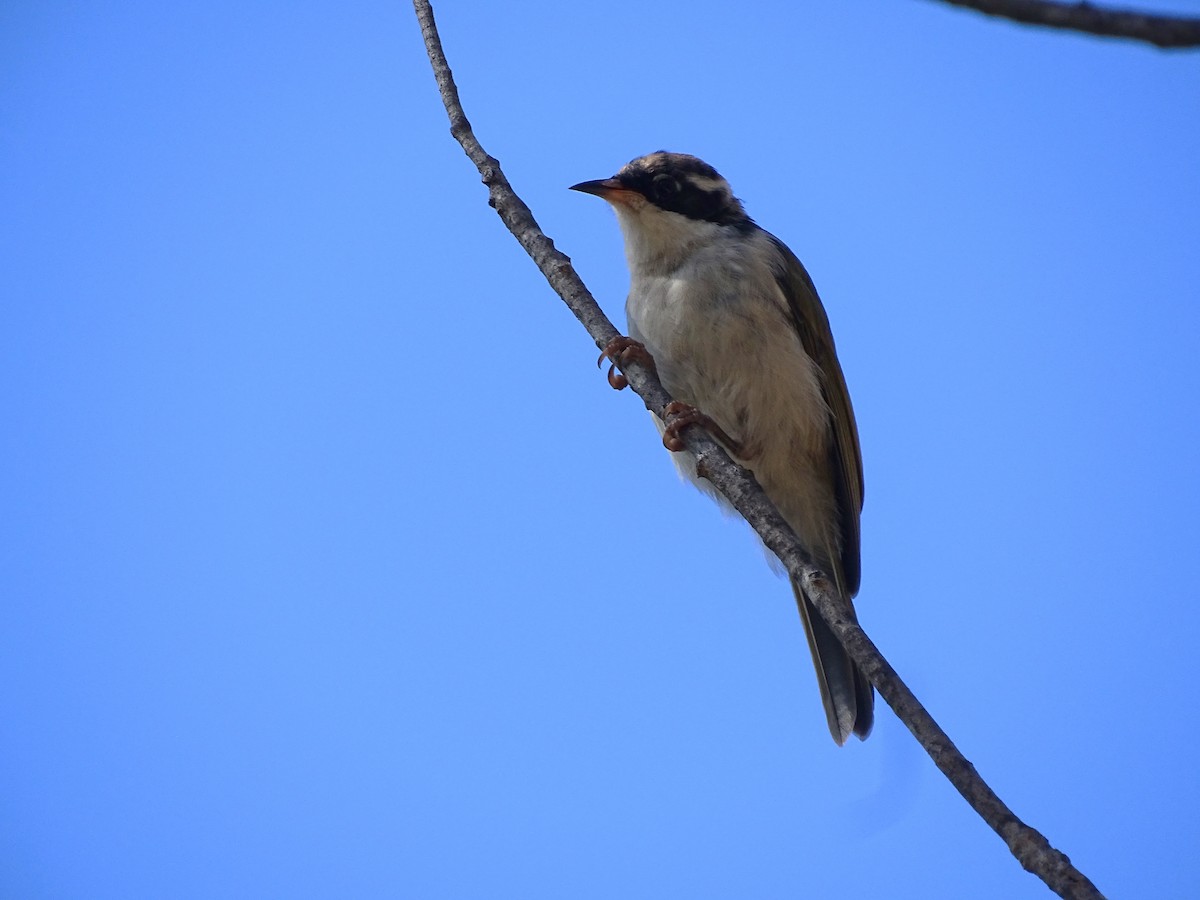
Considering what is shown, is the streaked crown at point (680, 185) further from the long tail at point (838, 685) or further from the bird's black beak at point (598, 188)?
the long tail at point (838, 685)

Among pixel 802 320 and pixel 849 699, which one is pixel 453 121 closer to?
pixel 802 320

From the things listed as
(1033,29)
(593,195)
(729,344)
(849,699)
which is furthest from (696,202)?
(1033,29)

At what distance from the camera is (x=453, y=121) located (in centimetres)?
422

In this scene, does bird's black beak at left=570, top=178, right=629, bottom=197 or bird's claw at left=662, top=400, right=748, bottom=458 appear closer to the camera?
bird's claw at left=662, top=400, right=748, bottom=458

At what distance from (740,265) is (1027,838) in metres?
3.65

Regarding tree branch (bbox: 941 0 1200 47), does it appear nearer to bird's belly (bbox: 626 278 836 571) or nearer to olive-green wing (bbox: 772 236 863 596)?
bird's belly (bbox: 626 278 836 571)

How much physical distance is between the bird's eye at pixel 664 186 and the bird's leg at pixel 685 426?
1.29m

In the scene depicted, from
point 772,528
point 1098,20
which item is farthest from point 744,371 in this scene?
point 1098,20

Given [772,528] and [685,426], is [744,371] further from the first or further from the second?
[772,528]

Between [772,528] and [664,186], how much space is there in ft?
9.58

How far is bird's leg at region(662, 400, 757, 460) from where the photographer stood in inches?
176

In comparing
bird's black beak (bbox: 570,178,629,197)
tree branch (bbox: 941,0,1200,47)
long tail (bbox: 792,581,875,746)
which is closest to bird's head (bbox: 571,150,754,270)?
bird's black beak (bbox: 570,178,629,197)

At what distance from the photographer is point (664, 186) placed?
585 centimetres

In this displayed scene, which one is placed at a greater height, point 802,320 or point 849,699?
point 802,320
